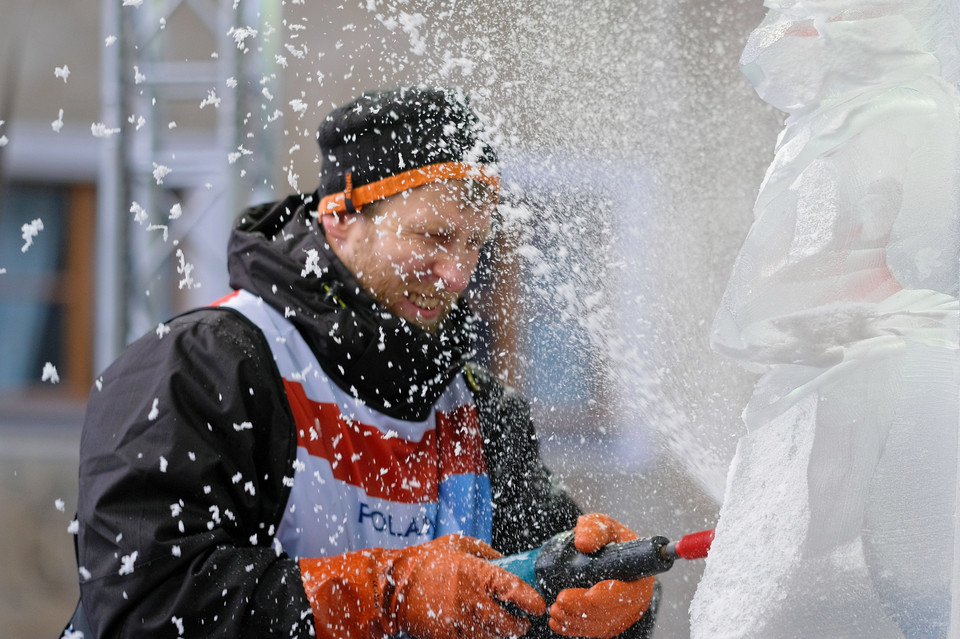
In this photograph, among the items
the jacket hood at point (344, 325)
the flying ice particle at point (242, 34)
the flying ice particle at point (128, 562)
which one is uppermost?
the flying ice particle at point (242, 34)

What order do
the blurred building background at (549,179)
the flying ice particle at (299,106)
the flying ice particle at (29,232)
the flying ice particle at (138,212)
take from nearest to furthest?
1. the blurred building background at (549,179)
2. the flying ice particle at (138,212)
3. the flying ice particle at (299,106)
4. the flying ice particle at (29,232)

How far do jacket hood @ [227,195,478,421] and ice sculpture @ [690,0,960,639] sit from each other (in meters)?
0.86

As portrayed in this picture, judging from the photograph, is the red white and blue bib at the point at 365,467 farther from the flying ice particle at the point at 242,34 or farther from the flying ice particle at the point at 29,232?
the flying ice particle at the point at 29,232

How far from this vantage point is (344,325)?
166 cm

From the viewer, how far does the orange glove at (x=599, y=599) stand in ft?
4.59

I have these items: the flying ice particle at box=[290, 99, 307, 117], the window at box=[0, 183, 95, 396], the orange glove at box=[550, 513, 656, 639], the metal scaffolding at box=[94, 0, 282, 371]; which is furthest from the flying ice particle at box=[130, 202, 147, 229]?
the window at box=[0, 183, 95, 396]

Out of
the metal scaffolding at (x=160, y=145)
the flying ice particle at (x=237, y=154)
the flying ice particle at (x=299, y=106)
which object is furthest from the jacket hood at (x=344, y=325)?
the flying ice particle at (x=299, y=106)

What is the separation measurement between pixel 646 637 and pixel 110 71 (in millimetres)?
2763

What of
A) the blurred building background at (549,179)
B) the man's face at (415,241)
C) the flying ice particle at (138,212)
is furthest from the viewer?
the flying ice particle at (138,212)

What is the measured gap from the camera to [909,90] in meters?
0.87

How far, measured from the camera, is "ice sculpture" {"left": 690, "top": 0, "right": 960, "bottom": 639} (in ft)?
2.65

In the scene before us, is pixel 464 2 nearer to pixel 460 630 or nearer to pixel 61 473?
pixel 460 630

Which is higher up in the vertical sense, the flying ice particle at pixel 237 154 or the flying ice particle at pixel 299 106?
the flying ice particle at pixel 237 154

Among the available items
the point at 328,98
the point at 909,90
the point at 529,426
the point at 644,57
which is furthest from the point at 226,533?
the point at 328,98
